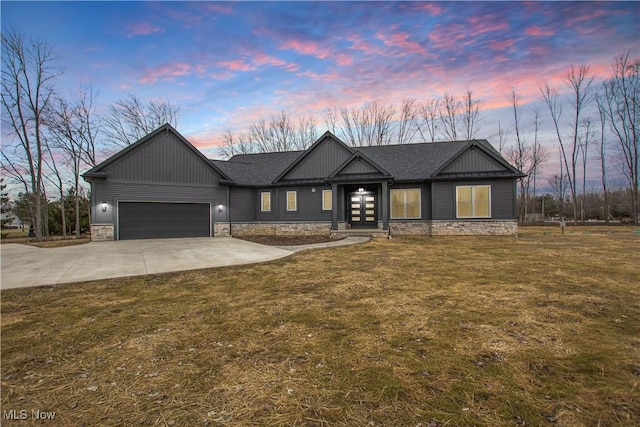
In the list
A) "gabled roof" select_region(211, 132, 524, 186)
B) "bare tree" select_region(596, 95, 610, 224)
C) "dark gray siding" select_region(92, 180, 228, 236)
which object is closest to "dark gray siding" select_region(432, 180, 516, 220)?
"gabled roof" select_region(211, 132, 524, 186)

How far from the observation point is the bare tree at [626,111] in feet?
84.2

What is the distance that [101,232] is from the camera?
1435cm

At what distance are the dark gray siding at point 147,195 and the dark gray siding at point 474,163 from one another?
1366 cm

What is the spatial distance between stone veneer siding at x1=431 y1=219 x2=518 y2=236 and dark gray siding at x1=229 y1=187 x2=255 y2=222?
1144cm

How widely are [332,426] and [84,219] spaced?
33321mm

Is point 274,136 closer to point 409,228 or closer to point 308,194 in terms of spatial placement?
point 308,194

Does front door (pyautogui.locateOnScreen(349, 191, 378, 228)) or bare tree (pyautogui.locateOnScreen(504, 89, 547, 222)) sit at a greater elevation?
bare tree (pyautogui.locateOnScreen(504, 89, 547, 222))

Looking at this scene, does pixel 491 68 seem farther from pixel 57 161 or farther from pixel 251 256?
pixel 57 161

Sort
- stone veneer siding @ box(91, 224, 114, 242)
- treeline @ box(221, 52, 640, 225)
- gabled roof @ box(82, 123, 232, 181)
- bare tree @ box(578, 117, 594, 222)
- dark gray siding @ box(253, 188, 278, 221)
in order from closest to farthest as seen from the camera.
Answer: gabled roof @ box(82, 123, 232, 181) < stone veneer siding @ box(91, 224, 114, 242) < dark gray siding @ box(253, 188, 278, 221) < treeline @ box(221, 52, 640, 225) < bare tree @ box(578, 117, 594, 222)

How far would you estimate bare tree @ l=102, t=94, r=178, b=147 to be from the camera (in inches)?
989

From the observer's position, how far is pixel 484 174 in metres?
15.7

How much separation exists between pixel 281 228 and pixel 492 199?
12.5 meters

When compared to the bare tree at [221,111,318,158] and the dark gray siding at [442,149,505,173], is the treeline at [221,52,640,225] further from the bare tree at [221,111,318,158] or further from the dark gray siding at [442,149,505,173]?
the dark gray siding at [442,149,505,173]

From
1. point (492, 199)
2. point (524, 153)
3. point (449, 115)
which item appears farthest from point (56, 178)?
point (524, 153)
